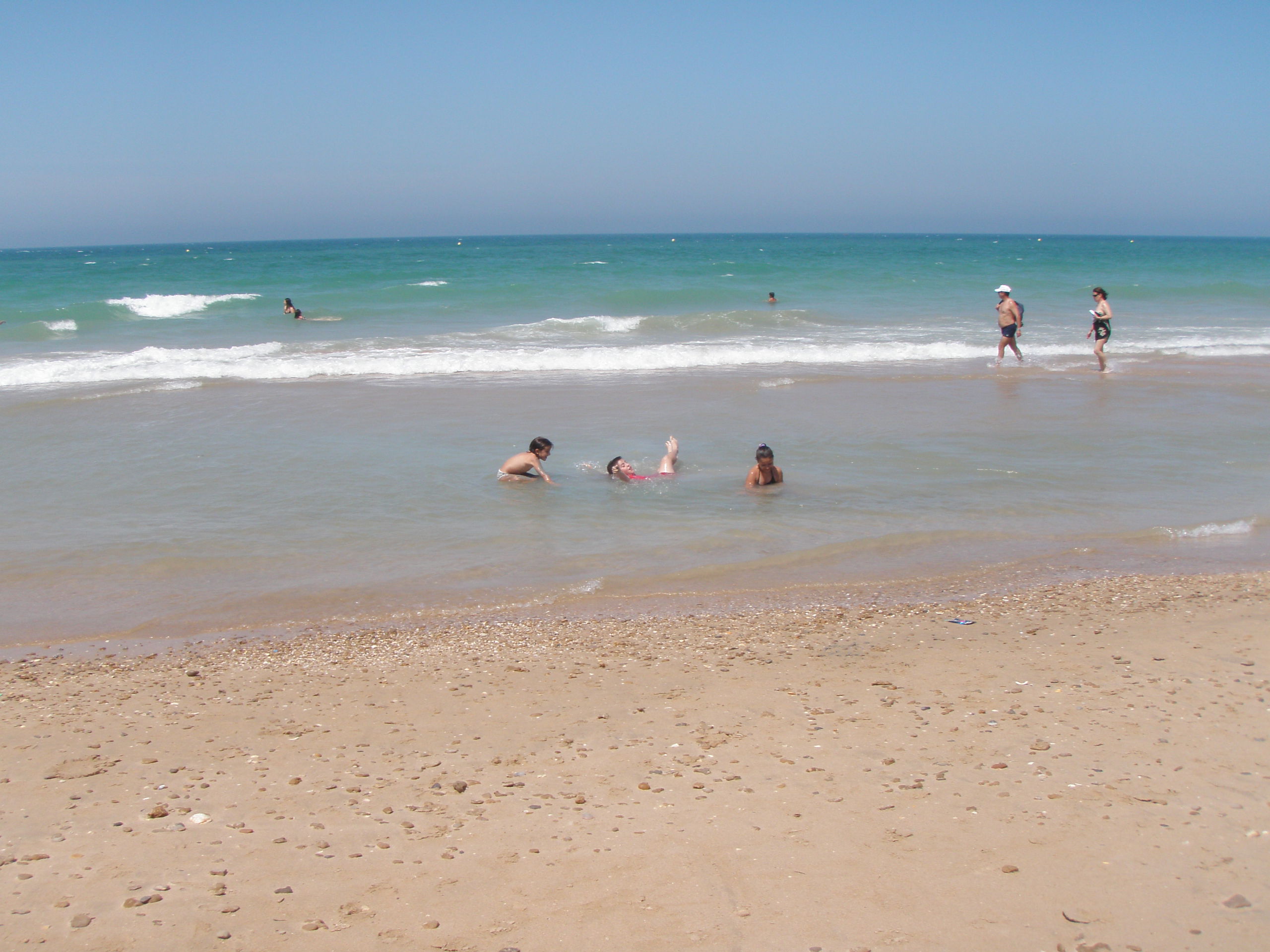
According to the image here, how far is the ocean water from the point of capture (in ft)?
24.4

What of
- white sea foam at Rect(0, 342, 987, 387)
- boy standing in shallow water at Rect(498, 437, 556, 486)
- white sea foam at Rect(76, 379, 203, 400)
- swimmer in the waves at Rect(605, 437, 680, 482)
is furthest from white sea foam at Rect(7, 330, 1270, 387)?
boy standing in shallow water at Rect(498, 437, 556, 486)

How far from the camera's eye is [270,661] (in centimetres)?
576

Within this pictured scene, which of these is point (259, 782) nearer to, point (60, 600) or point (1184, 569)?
point (60, 600)

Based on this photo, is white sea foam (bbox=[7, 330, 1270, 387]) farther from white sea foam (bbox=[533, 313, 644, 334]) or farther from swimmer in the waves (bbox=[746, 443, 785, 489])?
swimmer in the waves (bbox=[746, 443, 785, 489])

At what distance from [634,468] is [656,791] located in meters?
6.59

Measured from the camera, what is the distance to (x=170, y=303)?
108 ft

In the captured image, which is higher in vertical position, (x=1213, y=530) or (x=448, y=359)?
(x=448, y=359)

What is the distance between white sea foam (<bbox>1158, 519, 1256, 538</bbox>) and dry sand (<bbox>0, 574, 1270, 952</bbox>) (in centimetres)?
212

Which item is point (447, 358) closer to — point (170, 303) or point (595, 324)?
point (595, 324)

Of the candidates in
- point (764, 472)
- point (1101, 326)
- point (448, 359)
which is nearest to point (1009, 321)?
point (1101, 326)

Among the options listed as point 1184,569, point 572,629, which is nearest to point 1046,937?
point 572,629

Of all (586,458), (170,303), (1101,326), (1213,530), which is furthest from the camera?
(170,303)

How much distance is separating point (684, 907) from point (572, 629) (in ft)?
9.85

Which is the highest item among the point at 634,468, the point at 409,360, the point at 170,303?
the point at 170,303
